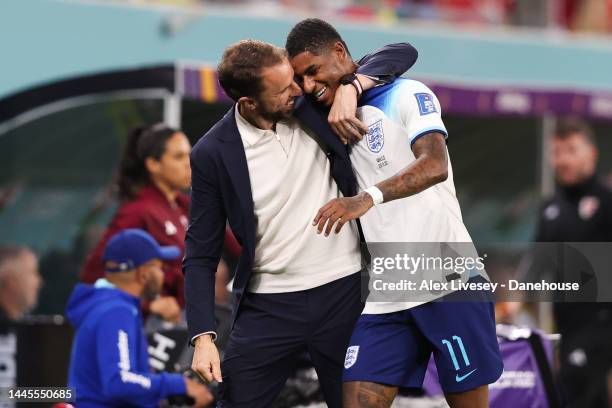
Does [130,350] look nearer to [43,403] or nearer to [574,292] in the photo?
[43,403]

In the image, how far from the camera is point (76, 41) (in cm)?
1152

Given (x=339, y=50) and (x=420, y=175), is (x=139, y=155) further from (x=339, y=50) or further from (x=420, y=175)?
(x=420, y=175)

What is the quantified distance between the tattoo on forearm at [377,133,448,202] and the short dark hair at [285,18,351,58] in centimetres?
68

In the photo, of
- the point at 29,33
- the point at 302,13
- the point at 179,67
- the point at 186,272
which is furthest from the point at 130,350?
the point at 302,13

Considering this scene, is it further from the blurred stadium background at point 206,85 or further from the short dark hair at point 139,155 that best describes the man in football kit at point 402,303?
the blurred stadium background at point 206,85

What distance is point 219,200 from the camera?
5355 millimetres

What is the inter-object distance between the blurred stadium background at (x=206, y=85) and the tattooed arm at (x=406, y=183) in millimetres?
4764

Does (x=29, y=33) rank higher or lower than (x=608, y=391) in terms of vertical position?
higher

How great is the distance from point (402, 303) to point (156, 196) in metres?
3.05

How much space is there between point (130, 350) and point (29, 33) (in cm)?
561

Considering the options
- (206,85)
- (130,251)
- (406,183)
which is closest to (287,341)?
(406,183)

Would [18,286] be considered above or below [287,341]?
below

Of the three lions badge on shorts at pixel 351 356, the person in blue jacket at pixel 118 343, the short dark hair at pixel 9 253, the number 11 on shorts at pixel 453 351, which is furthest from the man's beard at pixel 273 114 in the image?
the short dark hair at pixel 9 253

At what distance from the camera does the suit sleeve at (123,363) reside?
20.3 feet
